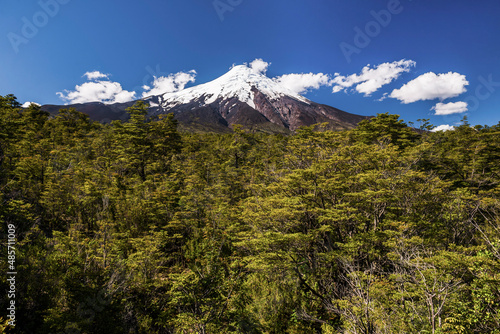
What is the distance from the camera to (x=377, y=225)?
384 inches

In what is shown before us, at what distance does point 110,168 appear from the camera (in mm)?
18641

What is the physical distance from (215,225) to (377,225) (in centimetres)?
908

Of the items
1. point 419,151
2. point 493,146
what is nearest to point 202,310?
point 419,151

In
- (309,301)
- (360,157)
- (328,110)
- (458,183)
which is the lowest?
(309,301)

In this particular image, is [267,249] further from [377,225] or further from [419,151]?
[419,151]

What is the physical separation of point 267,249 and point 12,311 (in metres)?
8.55

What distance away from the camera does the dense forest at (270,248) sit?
18.5 ft

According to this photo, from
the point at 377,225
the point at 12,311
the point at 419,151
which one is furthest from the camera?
the point at 419,151

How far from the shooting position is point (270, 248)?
992 cm

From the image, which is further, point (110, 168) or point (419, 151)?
point (110, 168)

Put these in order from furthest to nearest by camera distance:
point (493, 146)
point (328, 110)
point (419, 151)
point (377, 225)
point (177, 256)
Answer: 1. point (328, 110)
2. point (493, 146)
3. point (177, 256)
4. point (419, 151)
5. point (377, 225)

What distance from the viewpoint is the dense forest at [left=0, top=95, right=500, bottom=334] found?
5.65 m

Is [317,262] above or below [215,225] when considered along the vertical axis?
below

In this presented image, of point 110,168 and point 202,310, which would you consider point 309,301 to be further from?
point 110,168
